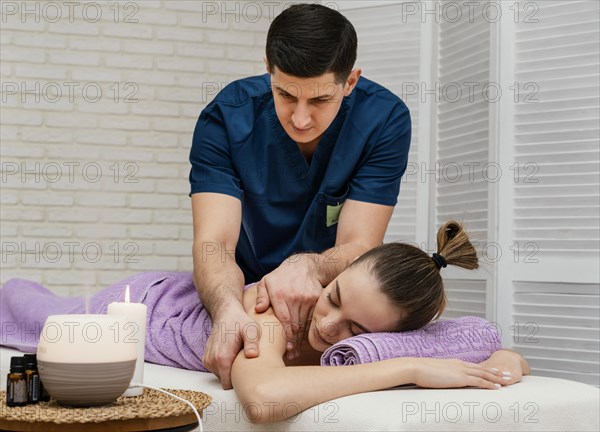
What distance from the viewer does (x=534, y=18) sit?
2.83m

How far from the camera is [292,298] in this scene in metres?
1.66

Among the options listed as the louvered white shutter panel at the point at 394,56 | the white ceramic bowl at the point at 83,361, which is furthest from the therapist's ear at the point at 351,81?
the louvered white shutter panel at the point at 394,56

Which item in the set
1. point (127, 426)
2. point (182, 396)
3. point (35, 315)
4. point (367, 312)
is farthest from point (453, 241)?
point (35, 315)

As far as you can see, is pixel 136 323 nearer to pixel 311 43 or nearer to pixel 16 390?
pixel 16 390

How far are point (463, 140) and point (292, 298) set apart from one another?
5.35 ft

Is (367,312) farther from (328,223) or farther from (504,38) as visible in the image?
(504,38)

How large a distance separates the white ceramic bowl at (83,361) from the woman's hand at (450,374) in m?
0.53

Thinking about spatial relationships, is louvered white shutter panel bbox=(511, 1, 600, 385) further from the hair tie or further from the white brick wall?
the white brick wall

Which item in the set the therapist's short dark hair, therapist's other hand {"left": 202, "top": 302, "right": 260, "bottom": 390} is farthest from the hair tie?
the therapist's short dark hair

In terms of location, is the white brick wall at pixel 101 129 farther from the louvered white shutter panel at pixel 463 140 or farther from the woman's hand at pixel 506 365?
the woman's hand at pixel 506 365

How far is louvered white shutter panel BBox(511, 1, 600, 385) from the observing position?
8.73 feet

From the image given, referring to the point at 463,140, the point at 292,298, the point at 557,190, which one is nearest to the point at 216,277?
the point at 292,298

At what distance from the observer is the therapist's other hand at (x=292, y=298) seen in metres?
1.65

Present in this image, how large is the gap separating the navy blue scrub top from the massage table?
68 centimetres
